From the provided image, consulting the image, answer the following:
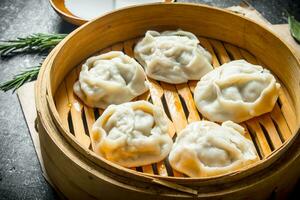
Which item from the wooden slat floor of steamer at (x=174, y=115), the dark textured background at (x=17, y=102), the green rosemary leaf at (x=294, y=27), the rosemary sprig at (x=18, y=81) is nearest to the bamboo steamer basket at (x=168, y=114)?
the wooden slat floor of steamer at (x=174, y=115)

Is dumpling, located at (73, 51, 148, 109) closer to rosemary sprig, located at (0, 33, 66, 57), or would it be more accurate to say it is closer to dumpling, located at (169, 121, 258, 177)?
dumpling, located at (169, 121, 258, 177)

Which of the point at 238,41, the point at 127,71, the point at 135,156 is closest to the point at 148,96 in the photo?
the point at 127,71

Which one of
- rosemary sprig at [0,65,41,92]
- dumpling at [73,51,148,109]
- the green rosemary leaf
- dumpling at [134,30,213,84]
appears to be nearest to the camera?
dumpling at [73,51,148,109]

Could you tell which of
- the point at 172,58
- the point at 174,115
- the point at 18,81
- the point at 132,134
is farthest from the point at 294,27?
the point at 18,81

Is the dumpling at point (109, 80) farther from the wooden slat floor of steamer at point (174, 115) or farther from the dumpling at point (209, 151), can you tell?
the dumpling at point (209, 151)

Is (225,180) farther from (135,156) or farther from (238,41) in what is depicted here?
(238,41)

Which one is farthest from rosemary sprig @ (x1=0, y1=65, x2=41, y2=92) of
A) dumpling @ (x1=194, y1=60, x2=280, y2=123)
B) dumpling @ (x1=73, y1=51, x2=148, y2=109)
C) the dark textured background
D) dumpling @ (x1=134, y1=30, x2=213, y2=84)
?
dumpling @ (x1=194, y1=60, x2=280, y2=123)
